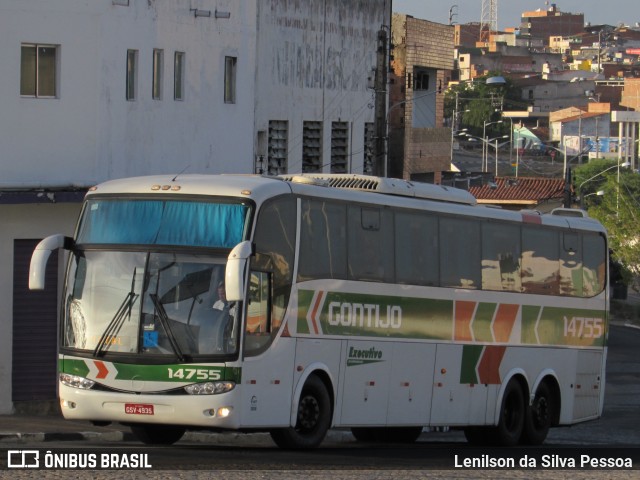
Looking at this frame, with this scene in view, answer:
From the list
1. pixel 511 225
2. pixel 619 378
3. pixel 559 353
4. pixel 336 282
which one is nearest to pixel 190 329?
pixel 336 282

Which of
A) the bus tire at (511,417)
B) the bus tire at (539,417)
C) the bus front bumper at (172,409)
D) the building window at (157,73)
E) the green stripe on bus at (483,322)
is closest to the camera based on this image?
the bus front bumper at (172,409)

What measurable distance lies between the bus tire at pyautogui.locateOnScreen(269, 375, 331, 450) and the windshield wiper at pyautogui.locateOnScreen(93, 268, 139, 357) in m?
2.28

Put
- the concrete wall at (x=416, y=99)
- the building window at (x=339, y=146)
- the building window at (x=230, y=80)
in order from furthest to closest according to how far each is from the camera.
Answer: the concrete wall at (x=416, y=99), the building window at (x=339, y=146), the building window at (x=230, y=80)

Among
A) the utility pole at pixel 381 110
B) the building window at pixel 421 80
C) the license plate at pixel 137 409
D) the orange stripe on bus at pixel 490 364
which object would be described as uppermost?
the building window at pixel 421 80

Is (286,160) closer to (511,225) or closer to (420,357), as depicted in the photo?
Result: (511,225)

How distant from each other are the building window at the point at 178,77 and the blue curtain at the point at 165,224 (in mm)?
10954

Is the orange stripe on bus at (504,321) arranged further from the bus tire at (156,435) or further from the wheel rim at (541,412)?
the bus tire at (156,435)

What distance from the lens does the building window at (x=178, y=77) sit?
90.3ft

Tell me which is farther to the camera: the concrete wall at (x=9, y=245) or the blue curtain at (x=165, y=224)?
the concrete wall at (x=9, y=245)

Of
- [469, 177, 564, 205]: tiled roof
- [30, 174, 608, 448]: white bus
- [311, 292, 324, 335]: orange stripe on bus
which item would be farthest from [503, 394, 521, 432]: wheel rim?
[469, 177, 564, 205]: tiled roof

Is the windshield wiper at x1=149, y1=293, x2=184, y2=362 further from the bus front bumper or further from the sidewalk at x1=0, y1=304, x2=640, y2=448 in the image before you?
the sidewalk at x1=0, y1=304, x2=640, y2=448

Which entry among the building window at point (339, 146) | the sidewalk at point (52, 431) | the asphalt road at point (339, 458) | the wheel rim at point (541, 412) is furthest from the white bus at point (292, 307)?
the building window at point (339, 146)

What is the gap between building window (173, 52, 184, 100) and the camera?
2753 cm

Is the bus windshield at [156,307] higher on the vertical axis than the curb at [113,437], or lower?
higher
